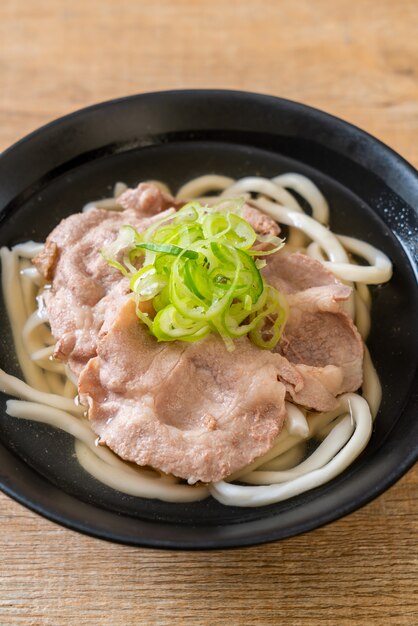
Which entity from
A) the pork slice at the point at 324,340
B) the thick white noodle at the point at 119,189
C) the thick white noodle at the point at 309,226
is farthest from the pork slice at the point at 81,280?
the pork slice at the point at 324,340

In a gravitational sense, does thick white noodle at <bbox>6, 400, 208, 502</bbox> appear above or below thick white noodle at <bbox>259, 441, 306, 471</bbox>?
below

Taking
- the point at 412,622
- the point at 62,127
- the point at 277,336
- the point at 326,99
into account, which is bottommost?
the point at 412,622

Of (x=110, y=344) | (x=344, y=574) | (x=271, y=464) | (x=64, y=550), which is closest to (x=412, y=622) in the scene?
(x=344, y=574)

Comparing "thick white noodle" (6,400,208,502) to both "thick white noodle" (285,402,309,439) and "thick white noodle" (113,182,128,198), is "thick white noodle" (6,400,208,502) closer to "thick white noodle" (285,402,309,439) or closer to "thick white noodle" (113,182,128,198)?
"thick white noodle" (285,402,309,439)

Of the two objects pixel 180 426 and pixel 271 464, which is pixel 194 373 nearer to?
pixel 180 426

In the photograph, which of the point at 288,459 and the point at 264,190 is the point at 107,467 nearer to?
the point at 288,459

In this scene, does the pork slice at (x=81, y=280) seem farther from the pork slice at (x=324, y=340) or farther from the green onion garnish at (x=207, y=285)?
the pork slice at (x=324, y=340)

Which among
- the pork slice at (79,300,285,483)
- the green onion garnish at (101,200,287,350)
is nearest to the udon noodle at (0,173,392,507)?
the pork slice at (79,300,285,483)
